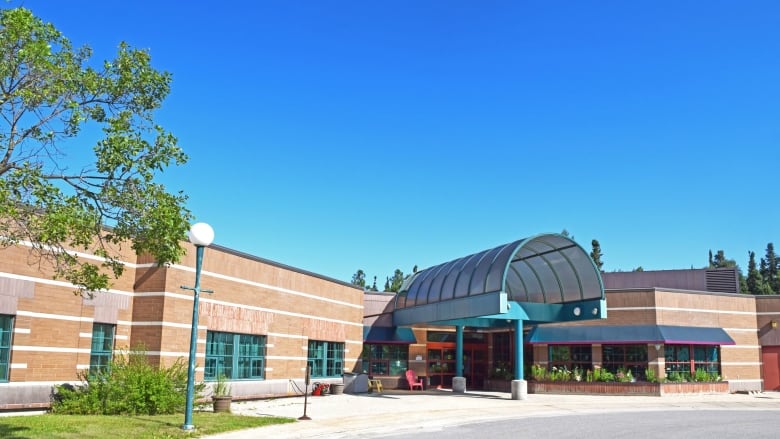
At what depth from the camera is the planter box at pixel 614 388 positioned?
2956 cm

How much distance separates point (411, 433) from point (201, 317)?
30.1 ft

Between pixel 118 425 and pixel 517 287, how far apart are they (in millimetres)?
20542

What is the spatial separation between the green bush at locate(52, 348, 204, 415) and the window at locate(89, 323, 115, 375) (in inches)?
48.4

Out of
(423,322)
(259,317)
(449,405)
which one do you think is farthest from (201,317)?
(423,322)

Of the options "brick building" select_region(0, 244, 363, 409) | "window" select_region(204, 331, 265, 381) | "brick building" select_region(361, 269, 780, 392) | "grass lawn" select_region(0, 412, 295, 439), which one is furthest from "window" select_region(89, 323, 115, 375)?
"brick building" select_region(361, 269, 780, 392)

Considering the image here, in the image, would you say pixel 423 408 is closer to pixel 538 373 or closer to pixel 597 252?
pixel 538 373

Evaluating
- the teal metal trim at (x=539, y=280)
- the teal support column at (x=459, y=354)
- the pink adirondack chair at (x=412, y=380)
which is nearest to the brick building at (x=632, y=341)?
the pink adirondack chair at (x=412, y=380)

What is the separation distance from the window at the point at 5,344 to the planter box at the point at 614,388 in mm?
21165

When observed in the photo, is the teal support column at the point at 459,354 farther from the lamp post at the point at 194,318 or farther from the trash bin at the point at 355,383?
the lamp post at the point at 194,318

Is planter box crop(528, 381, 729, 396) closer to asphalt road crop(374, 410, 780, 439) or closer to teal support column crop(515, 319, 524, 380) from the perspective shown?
teal support column crop(515, 319, 524, 380)

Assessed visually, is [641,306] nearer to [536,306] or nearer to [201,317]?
[536,306]

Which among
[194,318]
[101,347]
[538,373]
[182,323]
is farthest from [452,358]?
[194,318]

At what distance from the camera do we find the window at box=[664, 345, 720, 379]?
3112 centimetres

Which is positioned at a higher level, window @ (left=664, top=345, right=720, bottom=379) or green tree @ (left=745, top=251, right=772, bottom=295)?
green tree @ (left=745, top=251, right=772, bottom=295)
